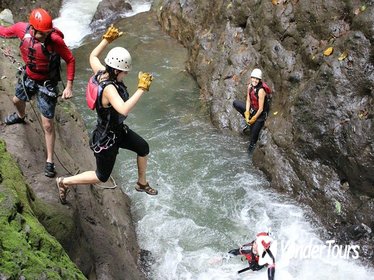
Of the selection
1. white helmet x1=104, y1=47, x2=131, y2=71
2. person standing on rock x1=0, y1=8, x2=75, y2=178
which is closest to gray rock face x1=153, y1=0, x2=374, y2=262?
white helmet x1=104, y1=47, x2=131, y2=71

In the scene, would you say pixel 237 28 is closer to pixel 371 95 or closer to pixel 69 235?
pixel 371 95

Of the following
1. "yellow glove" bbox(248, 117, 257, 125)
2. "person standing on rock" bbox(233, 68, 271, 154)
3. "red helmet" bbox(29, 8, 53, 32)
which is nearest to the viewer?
"red helmet" bbox(29, 8, 53, 32)

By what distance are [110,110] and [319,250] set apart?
522cm

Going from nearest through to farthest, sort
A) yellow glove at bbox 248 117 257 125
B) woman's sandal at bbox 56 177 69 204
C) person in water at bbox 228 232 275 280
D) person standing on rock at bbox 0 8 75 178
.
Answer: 1. person standing on rock at bbox 0 8 75 178
2. woman's sandal at bbox 56 177 69 204
3. person in water at bbox 228 232 275 280
4. yellow glove at bbox 248 117 257 125

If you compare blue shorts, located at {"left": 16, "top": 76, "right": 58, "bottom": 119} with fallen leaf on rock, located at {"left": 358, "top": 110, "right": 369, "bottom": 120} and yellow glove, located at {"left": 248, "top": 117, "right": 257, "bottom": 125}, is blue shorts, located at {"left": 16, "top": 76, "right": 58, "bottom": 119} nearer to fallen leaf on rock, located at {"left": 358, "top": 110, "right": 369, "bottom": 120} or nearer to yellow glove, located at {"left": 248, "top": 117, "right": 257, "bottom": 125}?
yellow glove, located at {"left": 248, "top": 117, "right": 257, "bottom": 125}

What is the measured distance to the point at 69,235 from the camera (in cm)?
551

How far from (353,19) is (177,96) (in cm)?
611

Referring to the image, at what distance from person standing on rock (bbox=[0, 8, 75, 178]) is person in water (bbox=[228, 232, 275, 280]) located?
3623mm

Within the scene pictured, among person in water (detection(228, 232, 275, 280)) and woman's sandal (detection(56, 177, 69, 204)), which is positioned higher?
woman's sandal (detection(56, 177, 69, 204))

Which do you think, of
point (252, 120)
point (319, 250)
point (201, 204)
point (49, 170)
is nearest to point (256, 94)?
point (252, 120)

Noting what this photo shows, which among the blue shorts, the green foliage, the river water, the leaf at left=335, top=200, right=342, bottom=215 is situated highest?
the blue shorts

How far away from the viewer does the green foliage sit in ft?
11.8

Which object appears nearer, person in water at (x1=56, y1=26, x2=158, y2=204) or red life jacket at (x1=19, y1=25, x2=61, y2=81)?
person in water at (x1=56, y1=26, x2=158, y2=204)

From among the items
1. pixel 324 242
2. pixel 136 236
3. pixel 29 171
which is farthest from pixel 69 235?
pixel 324 242
